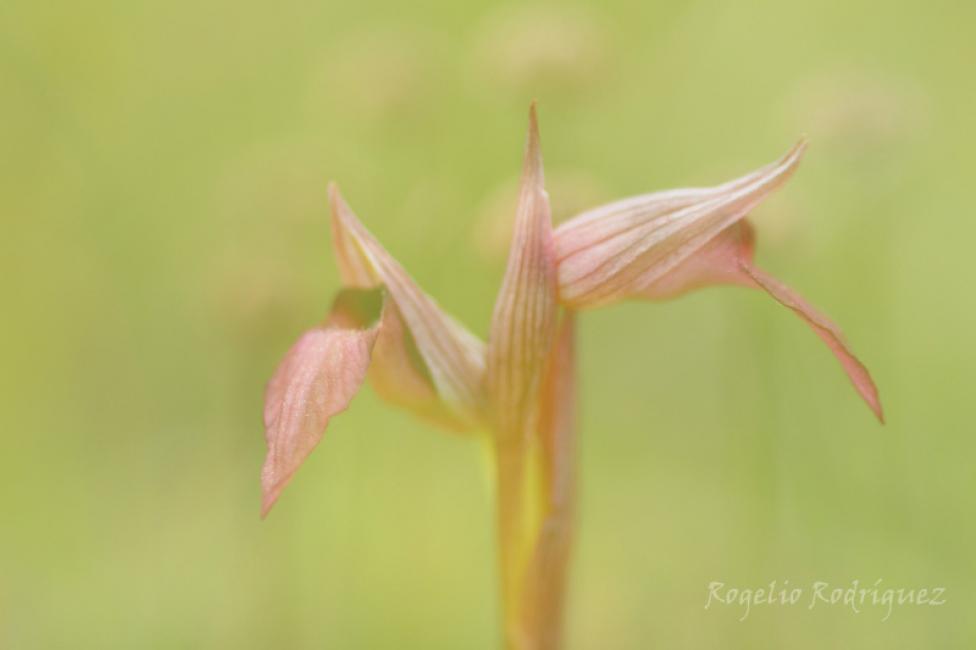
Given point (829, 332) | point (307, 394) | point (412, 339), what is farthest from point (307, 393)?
point (829, 332)

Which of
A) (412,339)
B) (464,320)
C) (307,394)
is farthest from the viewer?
(464,320)

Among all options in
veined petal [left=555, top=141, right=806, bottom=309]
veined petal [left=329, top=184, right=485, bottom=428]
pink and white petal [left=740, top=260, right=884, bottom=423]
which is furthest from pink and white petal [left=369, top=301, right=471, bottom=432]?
pink and white petal [left=740, top=260, right=884, bottom=423]

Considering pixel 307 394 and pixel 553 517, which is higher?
pixel 307 394

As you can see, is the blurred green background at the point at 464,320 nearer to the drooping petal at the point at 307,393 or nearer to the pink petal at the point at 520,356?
the pink petal at the point at 520,356

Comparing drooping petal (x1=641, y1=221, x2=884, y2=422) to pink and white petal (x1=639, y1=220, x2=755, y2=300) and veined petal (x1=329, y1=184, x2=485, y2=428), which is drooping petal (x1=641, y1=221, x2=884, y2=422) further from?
veined petal (x1=329, y1=184, x2=485, y2=428)

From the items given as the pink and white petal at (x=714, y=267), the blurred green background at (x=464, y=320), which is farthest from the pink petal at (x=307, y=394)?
the blurred green background at (x=464, y=320)

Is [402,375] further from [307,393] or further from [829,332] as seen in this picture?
[829,332]

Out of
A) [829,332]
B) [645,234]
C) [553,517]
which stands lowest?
[553,517]
